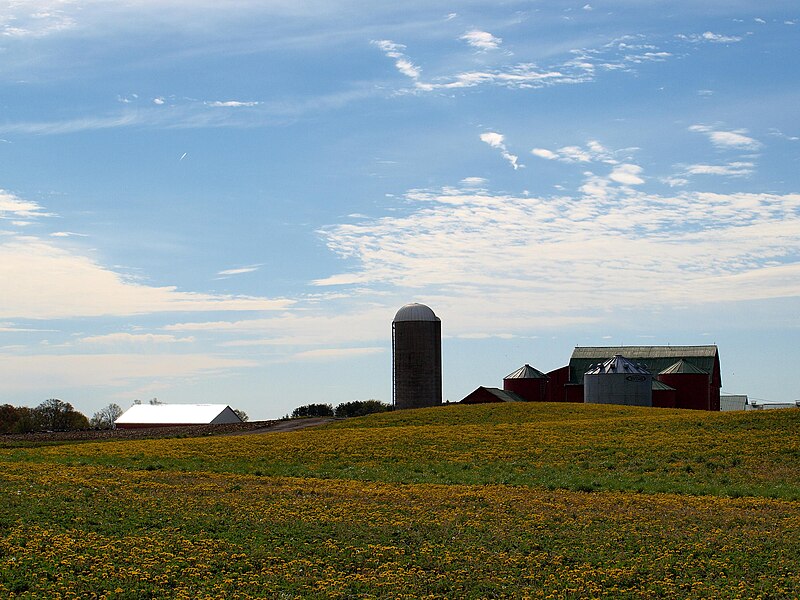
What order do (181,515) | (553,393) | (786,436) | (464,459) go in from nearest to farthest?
(181,515) < (464,459) < (786,436) < (553,393)

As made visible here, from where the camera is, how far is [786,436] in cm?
4419

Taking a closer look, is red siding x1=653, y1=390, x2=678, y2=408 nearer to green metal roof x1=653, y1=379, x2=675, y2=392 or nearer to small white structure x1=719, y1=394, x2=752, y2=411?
green metal roof x1=653, y1=379, x2=675, y2=392

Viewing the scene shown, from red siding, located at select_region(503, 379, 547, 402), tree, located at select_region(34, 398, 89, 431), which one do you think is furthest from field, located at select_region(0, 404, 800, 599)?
tree, located at select_region(34, 398, 89, 431)

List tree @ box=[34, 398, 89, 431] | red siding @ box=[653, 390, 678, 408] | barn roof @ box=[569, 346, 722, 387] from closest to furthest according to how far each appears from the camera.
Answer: red siding @ box=[653, 390, 678, 408] < barn roof @ box=[569, 346, 722, 387] < tree @ box=[34, 398, 89, 431]

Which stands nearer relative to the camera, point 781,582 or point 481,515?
point 781,582

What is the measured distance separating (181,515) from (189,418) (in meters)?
88.2

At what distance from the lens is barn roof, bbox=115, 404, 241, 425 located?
10838 cm

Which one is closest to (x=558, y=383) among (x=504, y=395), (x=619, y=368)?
(x=504, y=395)

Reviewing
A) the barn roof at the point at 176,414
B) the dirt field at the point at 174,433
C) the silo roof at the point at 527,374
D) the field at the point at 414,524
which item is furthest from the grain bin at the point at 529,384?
the field at the point at 414,524

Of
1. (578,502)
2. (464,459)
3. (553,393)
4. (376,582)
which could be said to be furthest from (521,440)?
(553,393)

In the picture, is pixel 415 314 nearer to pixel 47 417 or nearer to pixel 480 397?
pixel 480 397

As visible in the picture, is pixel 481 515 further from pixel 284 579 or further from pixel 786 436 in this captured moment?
pixel 786 436

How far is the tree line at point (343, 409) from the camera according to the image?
397 feet

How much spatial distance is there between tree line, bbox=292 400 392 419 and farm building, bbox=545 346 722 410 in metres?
26.1
